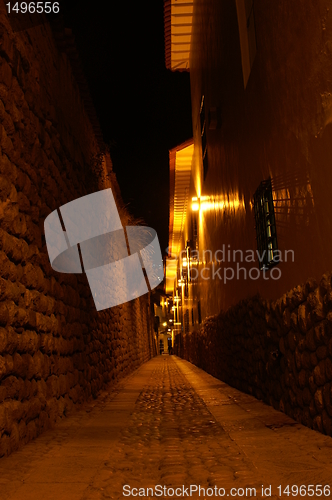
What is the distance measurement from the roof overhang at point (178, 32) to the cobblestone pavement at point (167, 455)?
8701 millimetres

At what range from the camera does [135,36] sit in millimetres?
12492

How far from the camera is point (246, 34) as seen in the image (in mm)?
5348

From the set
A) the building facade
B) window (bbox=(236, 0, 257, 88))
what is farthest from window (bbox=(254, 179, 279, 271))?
window (bbox=(236, 0, 257, 88))

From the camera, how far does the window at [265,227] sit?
4539 millimetres

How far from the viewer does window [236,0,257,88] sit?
5012 millimetres

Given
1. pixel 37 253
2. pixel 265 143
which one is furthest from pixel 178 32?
pixel 37 253

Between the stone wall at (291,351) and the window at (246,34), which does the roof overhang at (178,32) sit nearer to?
the window at (246,34)

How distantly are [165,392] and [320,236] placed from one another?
4.46 metres

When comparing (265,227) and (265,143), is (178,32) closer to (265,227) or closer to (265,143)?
(265,143)

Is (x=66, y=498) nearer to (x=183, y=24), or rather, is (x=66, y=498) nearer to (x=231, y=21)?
(x=231, y=21)

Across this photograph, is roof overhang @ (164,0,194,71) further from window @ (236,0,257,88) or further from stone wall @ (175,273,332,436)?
stone wall @ (175,273,332,436)

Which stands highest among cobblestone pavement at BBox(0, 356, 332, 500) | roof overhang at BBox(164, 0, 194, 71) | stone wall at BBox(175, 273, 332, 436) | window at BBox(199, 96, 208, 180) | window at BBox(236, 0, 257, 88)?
roof overhang at BBox(164, 0, 194, 71)

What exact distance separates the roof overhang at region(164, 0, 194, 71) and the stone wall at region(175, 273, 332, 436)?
23.4 ft

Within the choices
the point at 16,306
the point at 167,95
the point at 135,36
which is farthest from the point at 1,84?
the point at 167,95
